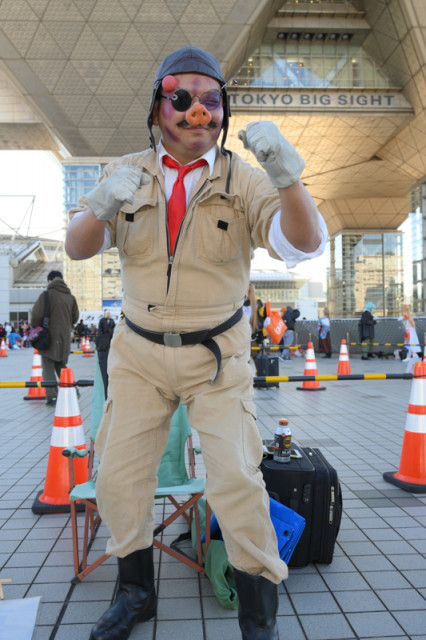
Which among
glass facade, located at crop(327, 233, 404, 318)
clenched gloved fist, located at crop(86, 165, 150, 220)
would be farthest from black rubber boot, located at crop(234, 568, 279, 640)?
glass facade, located at crop(327, 233, 404, 318)

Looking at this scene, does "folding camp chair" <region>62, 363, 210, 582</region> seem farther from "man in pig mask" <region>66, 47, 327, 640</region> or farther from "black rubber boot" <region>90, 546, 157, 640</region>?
"man in pig mask" <region>66, 47, 327, 640</region>

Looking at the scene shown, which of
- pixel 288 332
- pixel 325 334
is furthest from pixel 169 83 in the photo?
pixel 325 334

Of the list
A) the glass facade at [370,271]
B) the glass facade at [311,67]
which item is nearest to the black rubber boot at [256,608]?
the glass facade at [311,67]

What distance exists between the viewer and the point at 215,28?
2152 cm

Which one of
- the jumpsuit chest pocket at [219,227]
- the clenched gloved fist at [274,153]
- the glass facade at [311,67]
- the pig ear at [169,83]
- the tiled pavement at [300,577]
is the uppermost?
the glass facade at [311,67]

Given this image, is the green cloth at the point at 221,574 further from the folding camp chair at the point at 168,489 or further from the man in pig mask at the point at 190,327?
the man in pig mask at the point at 190,327

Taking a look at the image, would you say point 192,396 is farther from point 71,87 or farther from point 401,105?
point 401,105

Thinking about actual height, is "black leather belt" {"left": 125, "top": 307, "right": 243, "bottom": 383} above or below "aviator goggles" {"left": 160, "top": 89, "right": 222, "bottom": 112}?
below

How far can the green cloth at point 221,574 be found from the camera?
245 centimetres

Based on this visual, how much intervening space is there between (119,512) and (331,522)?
1.36m

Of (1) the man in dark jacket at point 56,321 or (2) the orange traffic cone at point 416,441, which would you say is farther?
(1) the man in dark jacket at point 56,321

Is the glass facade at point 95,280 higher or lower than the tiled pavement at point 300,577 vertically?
higher

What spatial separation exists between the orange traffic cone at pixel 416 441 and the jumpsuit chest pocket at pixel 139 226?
3059 millimetres

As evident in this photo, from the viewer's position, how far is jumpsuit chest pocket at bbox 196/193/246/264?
6.70 feet
